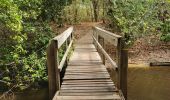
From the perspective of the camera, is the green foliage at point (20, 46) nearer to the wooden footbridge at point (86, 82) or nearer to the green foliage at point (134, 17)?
the wooden footbridge at point (86, 82)

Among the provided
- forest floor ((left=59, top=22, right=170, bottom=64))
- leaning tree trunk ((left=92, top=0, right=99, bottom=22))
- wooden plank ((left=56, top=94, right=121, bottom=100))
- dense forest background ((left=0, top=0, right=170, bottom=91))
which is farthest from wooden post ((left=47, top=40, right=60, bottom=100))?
leaning tree trunk ((left=92, top=0, right=99, bottom=22))

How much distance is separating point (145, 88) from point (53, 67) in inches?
221

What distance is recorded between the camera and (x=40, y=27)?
1325cm

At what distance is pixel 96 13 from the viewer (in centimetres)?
2898

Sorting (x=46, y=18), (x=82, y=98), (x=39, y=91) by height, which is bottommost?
(x=39, y=91)

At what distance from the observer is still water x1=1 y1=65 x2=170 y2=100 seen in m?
9.20

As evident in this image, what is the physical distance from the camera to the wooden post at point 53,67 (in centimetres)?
509

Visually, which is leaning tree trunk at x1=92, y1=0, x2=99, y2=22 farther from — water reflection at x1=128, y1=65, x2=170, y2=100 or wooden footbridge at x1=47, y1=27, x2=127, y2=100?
wooden footbridge at x1=47, y1=27, x2=127, y2=100

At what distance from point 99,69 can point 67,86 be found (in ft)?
5.84

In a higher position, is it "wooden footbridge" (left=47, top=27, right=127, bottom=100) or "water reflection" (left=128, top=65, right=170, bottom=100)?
"wooden footbridge" (left=47, top=27, right=127, bottom=100)

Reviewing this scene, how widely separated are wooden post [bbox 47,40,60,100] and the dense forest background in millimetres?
3268

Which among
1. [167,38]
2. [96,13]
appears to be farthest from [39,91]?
[96,13]

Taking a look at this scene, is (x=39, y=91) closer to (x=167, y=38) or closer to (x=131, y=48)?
(x=131, y=48)

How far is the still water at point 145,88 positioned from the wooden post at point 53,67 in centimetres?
420
